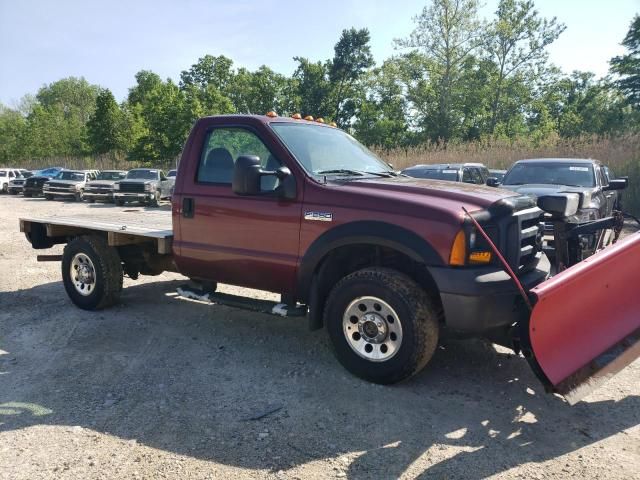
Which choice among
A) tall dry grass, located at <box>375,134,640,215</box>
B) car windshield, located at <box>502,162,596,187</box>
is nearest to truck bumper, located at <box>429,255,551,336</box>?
car windshield, located at <box>502,162,596,187</box>

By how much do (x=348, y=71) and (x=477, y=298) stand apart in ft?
166

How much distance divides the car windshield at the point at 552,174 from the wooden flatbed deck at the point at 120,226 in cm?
645

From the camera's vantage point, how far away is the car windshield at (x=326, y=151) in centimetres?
445

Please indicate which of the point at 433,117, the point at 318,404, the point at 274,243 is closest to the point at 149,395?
the point at 318,404

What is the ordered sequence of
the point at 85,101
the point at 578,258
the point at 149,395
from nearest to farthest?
the point at 149,395
the point at 578,258
the point at 85,101

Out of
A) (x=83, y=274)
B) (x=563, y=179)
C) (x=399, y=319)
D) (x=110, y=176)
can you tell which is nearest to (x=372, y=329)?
(x=399, y=319)

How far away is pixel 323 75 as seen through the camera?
168 feet

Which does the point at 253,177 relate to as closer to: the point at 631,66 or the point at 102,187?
the point at 102,187

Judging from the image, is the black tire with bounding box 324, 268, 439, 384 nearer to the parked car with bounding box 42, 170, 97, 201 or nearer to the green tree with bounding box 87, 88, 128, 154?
the parked car with bounding box 42, 170, 97, 201

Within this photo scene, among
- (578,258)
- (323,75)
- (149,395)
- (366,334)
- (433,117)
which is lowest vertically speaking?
(149,395)

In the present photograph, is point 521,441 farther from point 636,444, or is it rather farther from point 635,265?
point 635,265

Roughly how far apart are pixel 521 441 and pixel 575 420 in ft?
1.82

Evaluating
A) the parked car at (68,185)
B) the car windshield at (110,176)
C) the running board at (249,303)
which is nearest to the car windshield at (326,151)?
the running board at (249,303)

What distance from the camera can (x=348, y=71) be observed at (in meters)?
50.8
